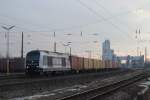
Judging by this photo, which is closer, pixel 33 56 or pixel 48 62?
pixel 33 56

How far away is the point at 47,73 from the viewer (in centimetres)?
4494

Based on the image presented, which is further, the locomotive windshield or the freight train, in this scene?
the locomotive windshield

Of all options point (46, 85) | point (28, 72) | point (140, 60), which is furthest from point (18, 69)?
point (140, 60)

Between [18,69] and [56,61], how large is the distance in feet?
78.6

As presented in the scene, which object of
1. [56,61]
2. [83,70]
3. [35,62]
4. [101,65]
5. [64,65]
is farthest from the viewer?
[101,65]

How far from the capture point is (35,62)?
4381 centimetres

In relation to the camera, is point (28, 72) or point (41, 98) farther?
point (28, 72)

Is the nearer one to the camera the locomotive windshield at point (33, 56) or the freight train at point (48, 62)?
the freight train at point (48, 62)

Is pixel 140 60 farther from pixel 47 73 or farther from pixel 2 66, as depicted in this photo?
pixel 47 73

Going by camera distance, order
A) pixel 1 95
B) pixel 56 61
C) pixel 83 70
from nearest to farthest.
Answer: pixel 1 95
pixel 56 61
pixel 83 70

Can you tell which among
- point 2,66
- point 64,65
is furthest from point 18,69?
point 64,65

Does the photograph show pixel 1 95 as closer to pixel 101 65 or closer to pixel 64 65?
pixel 64 65

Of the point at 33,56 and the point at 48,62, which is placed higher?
the point at 33,56

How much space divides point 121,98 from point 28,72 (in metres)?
26.0
